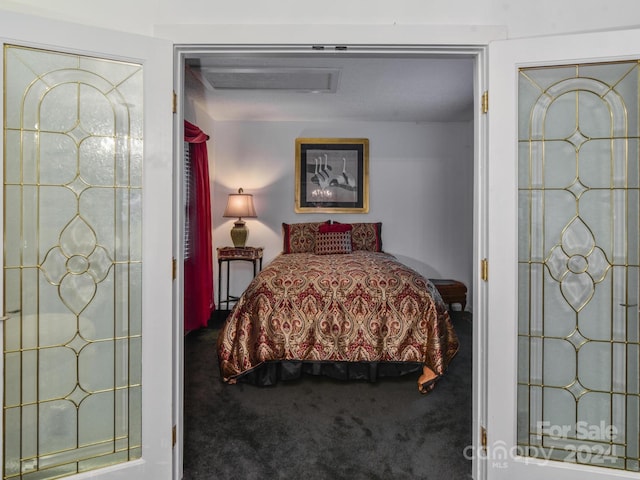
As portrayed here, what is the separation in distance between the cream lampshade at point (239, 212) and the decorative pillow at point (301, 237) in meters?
0.53

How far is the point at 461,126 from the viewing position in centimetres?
503

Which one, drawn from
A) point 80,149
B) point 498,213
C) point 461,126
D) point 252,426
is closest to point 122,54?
point 80,149

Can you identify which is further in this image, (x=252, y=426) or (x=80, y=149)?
(x=252, y=426)

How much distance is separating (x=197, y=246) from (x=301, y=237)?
4.29ft

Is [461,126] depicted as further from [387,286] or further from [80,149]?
[80,149]

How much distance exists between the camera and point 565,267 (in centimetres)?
159

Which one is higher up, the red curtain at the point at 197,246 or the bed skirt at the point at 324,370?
the red curtain at the point at 197,246

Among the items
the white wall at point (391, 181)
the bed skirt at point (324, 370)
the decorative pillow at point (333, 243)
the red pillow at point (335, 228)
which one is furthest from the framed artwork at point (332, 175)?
the bed skirt at point (324, 370)

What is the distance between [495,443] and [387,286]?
4.45ft

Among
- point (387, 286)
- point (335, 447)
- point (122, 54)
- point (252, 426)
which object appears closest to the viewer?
point (122, 54)

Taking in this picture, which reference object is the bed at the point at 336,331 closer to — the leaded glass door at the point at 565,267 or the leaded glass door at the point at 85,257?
the leaded glass door at the point at 565,267

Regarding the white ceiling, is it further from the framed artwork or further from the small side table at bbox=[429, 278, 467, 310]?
the small side table at bbox=[429, 278, 467, 310]

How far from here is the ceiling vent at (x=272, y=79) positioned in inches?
132

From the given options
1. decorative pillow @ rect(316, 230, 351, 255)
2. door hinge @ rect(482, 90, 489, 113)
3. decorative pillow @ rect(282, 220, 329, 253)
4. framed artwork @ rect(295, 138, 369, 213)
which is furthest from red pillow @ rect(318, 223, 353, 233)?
door hinge @ rect(482, 90, 489, 113)
